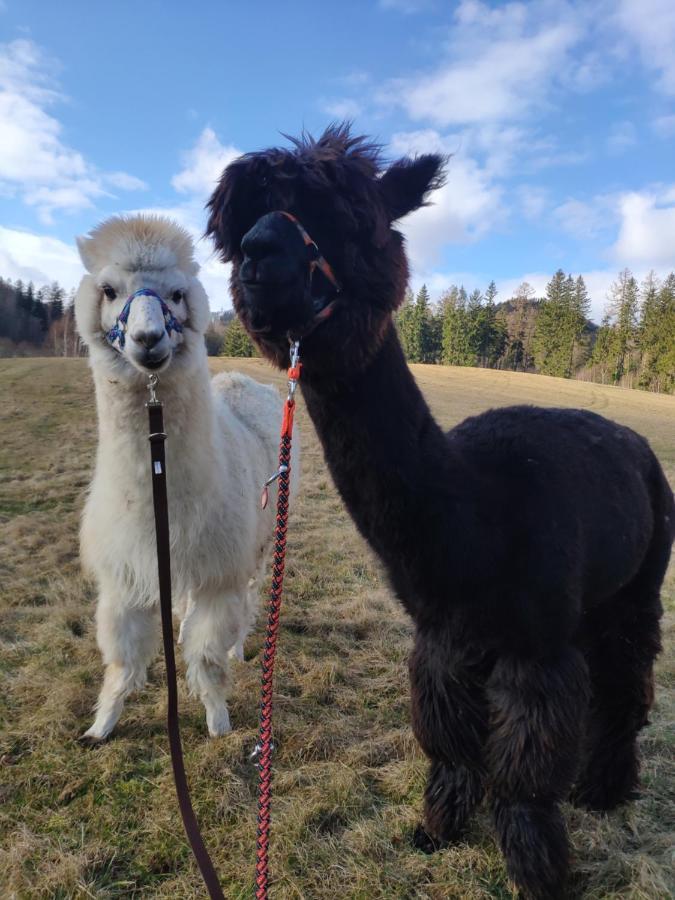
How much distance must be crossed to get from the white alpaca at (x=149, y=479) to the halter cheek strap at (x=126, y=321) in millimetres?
10

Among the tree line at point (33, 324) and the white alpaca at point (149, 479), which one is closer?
the white alpaca at point (149, 479)

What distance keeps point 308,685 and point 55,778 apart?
1.31m

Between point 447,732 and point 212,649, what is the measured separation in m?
1.27

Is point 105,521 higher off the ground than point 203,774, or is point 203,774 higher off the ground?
point 105,521

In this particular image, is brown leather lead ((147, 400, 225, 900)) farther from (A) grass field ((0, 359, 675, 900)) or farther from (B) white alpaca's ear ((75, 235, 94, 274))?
(B) white alpaca's ear ((75, 235, 94, 274))

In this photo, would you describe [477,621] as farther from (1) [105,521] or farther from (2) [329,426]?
(1) [105,521]

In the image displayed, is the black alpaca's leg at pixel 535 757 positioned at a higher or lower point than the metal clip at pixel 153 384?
lower

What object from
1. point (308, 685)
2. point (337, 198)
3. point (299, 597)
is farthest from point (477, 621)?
point (299, 597)

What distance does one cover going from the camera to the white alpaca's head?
2.19 meters

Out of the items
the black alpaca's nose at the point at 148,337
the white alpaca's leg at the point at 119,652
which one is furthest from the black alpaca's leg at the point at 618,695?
the black alpaca's nose at the point at 148,337

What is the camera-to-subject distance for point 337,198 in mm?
1314

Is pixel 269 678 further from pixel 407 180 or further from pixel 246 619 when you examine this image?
pixel 246 619

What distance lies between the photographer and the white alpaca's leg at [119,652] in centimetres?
268

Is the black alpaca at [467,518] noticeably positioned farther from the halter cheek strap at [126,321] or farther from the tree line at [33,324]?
the tree line at [33,324]
